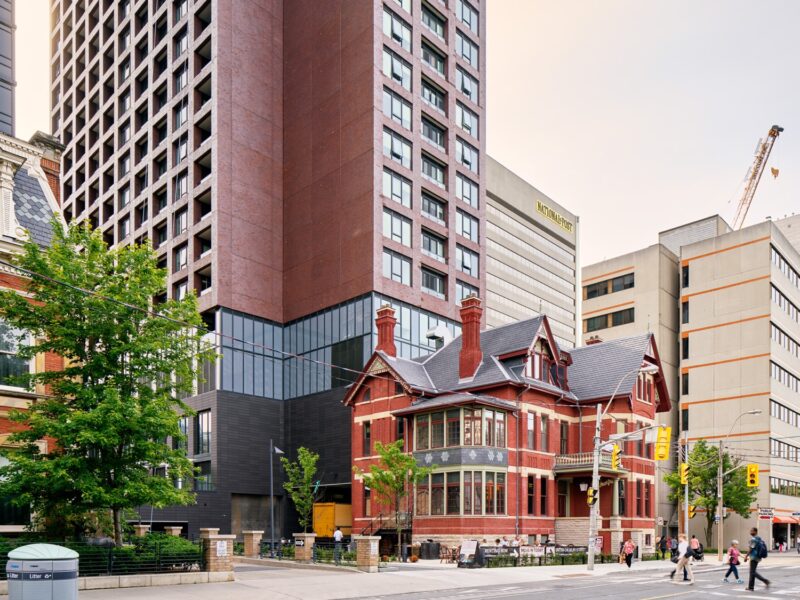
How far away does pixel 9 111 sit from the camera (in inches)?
1024

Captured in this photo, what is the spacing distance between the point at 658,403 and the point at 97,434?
134 ft

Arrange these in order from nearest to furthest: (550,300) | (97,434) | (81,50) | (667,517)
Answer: (97,434), (667,517), (81,50), (550,300)

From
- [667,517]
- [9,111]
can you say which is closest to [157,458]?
[9,111]

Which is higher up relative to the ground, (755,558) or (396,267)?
(396,267)

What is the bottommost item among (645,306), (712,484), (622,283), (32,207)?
(712,484)

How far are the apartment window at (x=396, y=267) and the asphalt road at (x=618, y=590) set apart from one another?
3151 centimetres

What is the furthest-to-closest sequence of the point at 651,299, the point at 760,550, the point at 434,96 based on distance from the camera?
1. the point at 651,299
2. the point at 434,96
3. the point at 760,550

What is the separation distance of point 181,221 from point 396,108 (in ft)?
67.8

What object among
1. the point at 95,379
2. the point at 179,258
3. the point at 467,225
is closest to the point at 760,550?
the point at 95,379

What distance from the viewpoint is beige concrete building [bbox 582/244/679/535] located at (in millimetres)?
84875

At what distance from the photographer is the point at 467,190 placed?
71.2m

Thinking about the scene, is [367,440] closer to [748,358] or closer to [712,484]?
[712,484]

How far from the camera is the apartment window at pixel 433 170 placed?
6662cm

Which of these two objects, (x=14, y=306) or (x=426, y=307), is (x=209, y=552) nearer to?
(x=14, y=306)
